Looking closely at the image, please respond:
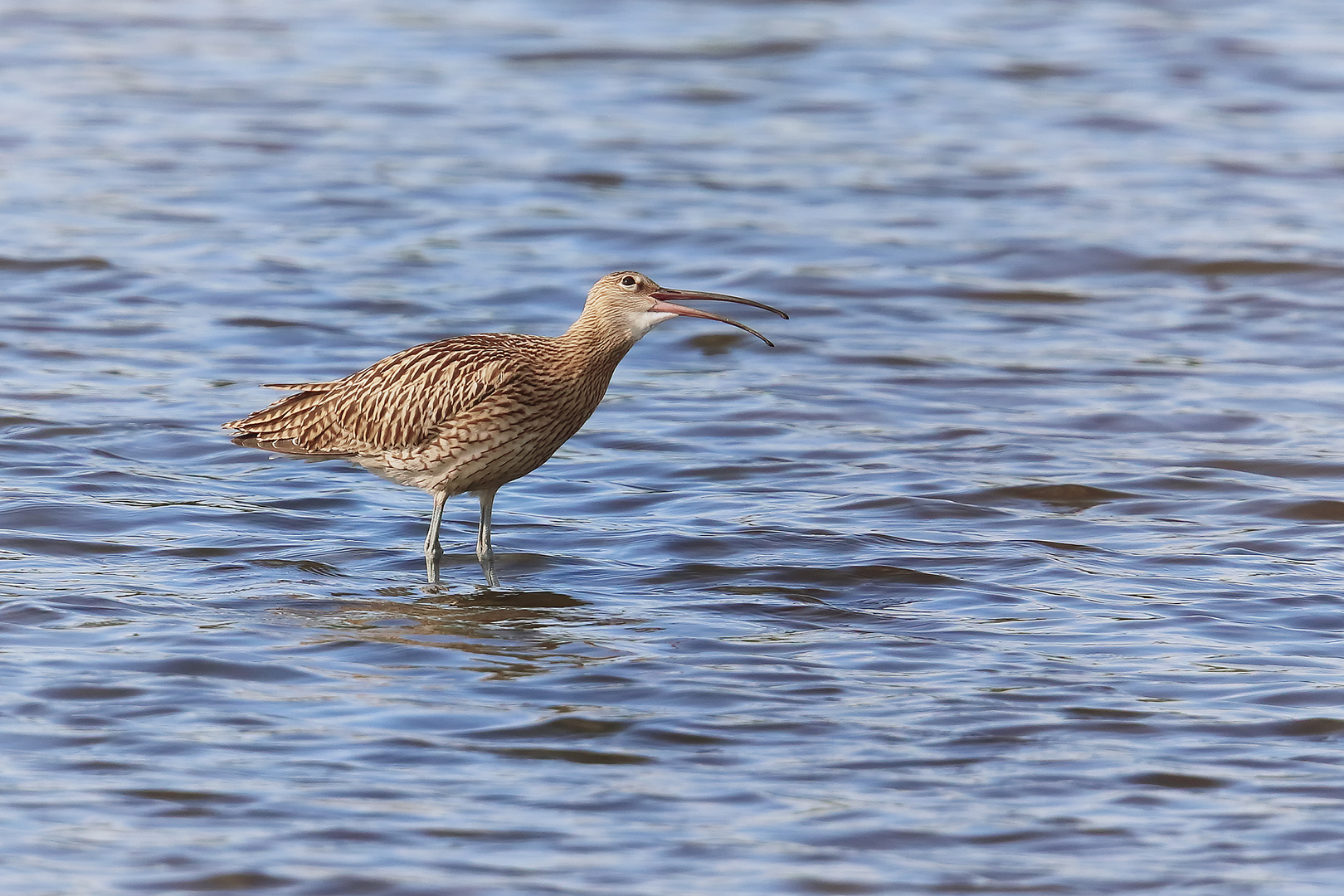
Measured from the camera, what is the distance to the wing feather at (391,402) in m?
8.52

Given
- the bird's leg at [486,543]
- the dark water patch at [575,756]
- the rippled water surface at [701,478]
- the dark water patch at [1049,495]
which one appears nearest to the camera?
the rippled water surface at [701,478]

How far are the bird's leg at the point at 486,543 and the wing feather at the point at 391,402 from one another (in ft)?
1.47

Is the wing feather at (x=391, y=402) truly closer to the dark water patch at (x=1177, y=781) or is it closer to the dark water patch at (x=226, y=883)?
the dark water patch at (x=226, y=883)

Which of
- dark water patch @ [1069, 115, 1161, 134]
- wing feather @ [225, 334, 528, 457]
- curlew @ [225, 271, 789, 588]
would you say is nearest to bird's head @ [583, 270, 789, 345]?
curlew @ [225, 271, 789, 588]

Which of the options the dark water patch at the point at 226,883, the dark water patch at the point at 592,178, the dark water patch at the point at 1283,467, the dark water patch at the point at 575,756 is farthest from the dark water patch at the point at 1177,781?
the dark water patch at the point at 592,178

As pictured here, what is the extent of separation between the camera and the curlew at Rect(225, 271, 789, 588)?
849 centimetres

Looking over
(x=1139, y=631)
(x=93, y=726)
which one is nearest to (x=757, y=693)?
(x=1139, y=631)

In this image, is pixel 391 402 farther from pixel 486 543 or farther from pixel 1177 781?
pixel 1177 781

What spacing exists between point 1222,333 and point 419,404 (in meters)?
6.28

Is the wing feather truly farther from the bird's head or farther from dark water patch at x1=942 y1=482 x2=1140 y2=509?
dark water patch at x1=942 y1=482 x2=1140 y2=509

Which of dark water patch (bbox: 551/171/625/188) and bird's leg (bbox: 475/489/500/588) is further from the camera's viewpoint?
dark water patch (bbox: 551/171/625/188)

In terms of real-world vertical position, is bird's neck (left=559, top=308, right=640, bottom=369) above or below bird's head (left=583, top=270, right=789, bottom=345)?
below

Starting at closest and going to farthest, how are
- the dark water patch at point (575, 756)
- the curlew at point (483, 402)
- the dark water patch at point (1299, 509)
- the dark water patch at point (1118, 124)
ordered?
1. the dark water patch at point (575, 756)
2. the curlew at point (483, 402)
3. the dark water patch at point (1299, 509)
4. the dark water patch at point (1118, 124)

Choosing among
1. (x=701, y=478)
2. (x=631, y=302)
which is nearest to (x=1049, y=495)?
(x=701, y=478)
